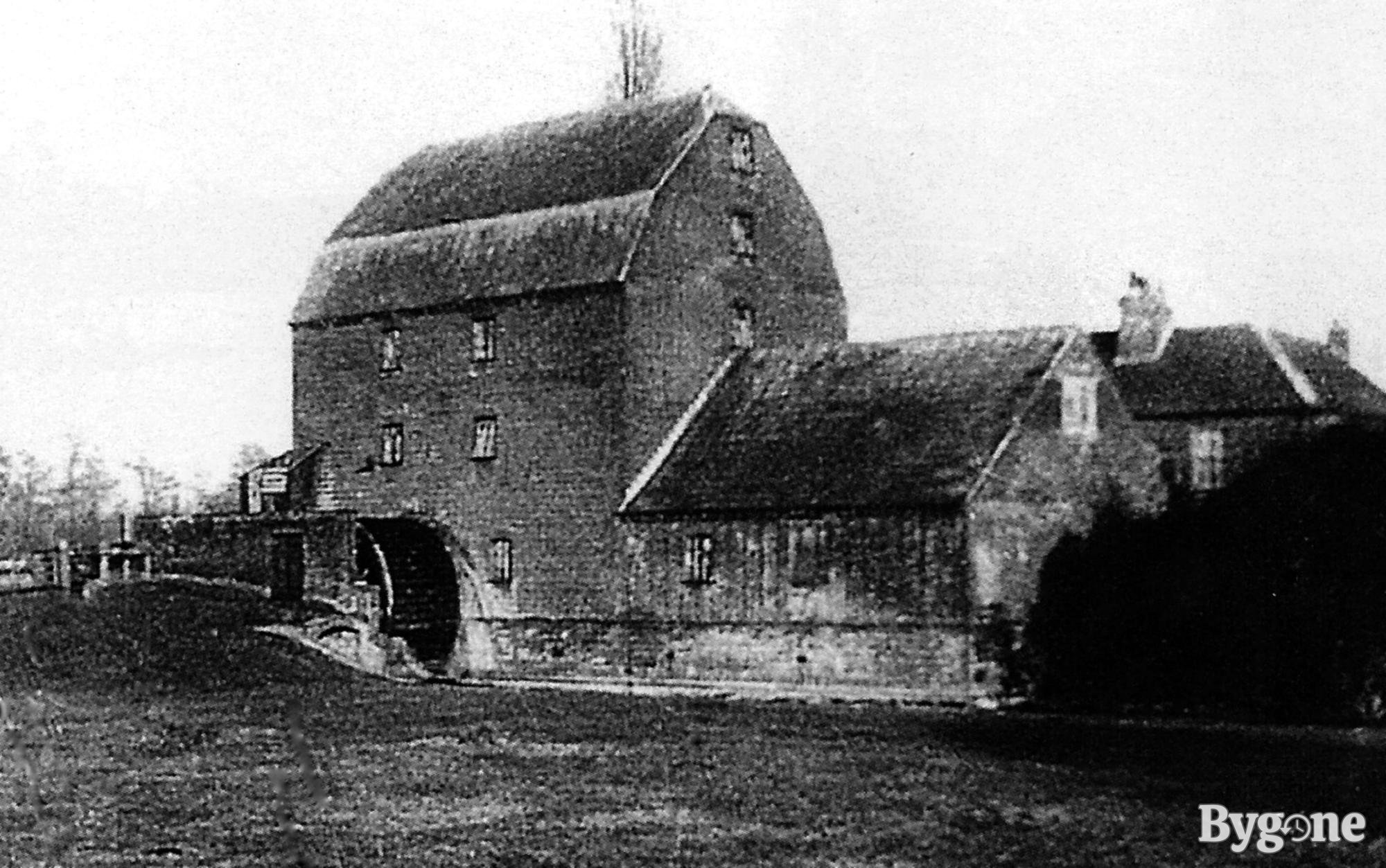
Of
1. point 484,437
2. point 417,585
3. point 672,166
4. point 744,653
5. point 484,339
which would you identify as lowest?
point 744,653

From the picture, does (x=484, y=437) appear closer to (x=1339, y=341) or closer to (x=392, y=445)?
(x=392, y=445)

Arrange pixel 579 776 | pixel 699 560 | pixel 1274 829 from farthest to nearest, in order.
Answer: pixel 699 560, pixel 579 776, pixel 1274 829

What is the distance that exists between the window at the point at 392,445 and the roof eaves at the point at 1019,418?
15.1 meters

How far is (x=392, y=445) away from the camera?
42594 mm

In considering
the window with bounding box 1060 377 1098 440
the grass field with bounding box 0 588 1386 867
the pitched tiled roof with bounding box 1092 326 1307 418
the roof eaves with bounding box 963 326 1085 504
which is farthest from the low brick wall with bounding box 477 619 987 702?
the pitched tiled roof with bounding box 1092 326 1307 418

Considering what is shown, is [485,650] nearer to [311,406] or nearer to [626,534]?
[626,534]

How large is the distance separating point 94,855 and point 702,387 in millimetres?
26013

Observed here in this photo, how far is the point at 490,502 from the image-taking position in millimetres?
40438

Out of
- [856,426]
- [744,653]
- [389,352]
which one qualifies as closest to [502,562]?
[389,352]

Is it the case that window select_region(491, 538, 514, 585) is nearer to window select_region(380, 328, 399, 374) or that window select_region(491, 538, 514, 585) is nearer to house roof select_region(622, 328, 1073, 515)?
house roof select_region(622, 328, 1073, 515)

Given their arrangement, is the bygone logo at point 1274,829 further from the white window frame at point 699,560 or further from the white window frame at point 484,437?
the white window frame at point 484,437

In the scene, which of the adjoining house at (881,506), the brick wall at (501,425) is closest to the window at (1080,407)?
the adjoining house at (881,506)

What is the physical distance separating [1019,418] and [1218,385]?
16.9m

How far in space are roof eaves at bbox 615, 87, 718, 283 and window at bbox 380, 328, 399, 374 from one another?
6.85m
